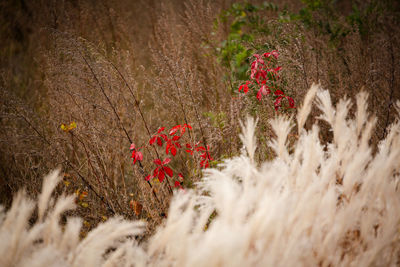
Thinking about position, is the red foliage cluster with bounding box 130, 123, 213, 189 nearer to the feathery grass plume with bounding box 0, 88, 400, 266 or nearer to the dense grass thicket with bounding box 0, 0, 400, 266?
the dense grass thicket with bounding box 0, 0, 400, 266

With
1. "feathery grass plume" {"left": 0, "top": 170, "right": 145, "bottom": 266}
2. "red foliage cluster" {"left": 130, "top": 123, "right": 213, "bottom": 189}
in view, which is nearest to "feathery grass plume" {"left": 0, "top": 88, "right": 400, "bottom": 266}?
"feathery grass plume" {"left": 0, "top": 170, "right": 145, "bottom": 266}

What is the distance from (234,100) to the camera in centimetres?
199

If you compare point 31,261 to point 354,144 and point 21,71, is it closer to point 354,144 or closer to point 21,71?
point 354,144

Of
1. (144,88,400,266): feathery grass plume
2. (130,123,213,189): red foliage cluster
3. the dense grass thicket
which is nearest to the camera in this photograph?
(144,88,400,266): feathery grass plume

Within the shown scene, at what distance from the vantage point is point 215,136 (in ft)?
6.35

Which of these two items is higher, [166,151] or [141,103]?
[141,103]

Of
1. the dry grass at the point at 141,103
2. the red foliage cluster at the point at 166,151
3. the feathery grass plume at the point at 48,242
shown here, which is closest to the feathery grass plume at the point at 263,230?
the feathery grass plume at the point at 48,242

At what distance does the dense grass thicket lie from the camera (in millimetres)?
917

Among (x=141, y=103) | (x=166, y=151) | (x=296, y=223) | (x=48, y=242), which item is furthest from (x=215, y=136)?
(x=48, y=242)

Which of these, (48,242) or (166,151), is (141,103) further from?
(48,242)

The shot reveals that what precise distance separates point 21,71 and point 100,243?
14.4 feet

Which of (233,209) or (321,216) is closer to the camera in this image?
(233,209)

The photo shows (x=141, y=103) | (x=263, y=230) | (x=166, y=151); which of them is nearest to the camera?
(x=263, y=230)

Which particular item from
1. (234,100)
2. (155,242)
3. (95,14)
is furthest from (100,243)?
(95,14)
